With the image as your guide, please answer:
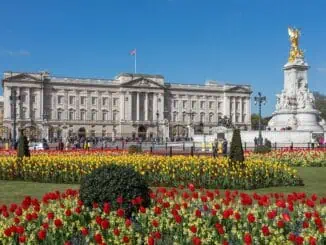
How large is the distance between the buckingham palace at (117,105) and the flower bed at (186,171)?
243 ft

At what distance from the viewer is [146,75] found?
102500 millimetres

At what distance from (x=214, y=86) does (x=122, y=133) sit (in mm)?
24900

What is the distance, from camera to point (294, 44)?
48.0m

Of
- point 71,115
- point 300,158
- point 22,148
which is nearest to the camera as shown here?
point 22,148

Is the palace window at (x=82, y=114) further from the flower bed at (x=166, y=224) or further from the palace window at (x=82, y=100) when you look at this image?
the flower bed at (x=166, y=224)

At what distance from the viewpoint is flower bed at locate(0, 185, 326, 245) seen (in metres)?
6.07

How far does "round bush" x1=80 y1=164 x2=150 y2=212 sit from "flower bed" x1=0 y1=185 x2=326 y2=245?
164mm

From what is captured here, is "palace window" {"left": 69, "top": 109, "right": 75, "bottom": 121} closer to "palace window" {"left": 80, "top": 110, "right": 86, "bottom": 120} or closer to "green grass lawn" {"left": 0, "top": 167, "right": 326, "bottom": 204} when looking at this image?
"palace window" {"left": 80, "top": 110, "right": 86, "bottom": 120}

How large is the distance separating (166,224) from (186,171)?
8156mm

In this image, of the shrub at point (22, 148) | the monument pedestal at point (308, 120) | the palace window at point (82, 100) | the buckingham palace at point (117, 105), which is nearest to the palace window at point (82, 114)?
the buckingham palace at point (117, 105)

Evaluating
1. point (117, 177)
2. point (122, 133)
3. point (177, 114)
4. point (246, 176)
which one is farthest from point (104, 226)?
point (177, 114)

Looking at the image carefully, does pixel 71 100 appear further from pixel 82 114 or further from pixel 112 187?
pixel 112 187

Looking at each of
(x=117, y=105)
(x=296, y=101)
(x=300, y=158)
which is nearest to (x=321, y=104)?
(x=117, y=105)

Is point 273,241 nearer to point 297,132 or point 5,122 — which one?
point 297,132
